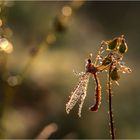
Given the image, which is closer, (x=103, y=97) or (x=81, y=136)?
(x=81, y=136)

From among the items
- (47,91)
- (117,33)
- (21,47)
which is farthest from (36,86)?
(117,33)

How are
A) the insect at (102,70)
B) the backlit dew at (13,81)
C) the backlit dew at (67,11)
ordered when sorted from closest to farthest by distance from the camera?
1. the insect at (102,70)
2. the backlit dew at (13,81)
3. the backlit dew at (67,11)

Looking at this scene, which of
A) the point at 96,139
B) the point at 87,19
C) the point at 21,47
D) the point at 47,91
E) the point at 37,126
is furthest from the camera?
the point at 87,19

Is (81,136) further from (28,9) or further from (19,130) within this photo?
(28,9)

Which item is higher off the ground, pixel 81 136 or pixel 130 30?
pixel 130 30

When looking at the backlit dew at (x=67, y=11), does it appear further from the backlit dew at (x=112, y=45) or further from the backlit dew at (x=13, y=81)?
the backlit dew at (x=112, y=45)

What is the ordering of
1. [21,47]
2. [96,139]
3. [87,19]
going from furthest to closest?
[87,19] → [21,47] → [96,139]

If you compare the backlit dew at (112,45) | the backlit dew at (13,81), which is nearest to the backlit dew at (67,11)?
the backlit dew at (13,81)

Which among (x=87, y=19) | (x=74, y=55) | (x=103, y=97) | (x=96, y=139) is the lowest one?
(x=96, y=139)

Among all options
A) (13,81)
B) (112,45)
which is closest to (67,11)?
(13,81)
